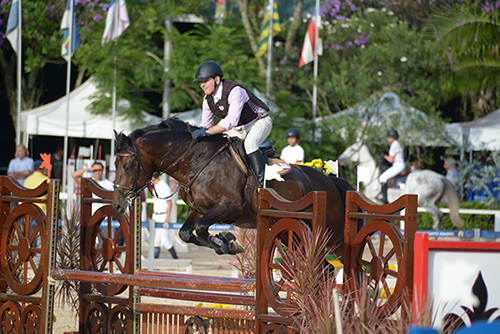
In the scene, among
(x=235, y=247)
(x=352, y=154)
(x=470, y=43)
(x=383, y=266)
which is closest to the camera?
(x=383, y=266)

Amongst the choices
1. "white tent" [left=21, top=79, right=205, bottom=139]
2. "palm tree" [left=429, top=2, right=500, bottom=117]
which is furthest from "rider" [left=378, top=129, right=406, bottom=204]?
"white tent" [left=21, top=79, right=205, bottom=139]

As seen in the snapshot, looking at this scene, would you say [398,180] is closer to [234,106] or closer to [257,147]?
[257,147]

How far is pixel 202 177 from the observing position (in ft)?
16.4

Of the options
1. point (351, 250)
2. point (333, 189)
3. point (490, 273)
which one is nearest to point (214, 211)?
point (333, 189)

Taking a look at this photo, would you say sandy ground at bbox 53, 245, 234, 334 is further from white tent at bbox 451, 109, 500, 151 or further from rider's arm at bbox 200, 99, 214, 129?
white tent at bbox 451, 109, 500, 151

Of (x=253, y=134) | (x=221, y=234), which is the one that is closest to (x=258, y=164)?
(x=253, y=134)

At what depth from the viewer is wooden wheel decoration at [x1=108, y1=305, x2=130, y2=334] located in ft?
13.3

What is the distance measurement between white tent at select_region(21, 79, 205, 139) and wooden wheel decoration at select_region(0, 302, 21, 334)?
8.99m

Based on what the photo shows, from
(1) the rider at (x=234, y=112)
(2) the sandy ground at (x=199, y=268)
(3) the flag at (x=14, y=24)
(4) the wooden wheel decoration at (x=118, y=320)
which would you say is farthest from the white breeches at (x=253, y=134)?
(3) the flag at (x=14, y=24)

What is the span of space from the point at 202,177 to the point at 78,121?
30.6 ft

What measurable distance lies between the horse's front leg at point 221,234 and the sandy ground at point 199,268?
3.64ft

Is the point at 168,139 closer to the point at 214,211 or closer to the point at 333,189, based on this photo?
the point at 214,211

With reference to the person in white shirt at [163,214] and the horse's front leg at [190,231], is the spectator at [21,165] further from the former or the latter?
the horse's front leg at [190,231]

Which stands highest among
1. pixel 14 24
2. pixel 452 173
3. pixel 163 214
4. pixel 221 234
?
pixel 14 24
